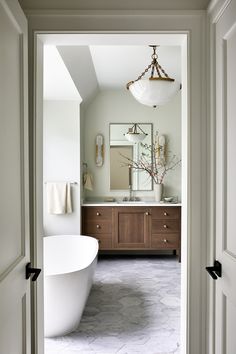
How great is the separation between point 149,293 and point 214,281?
221 centimetres

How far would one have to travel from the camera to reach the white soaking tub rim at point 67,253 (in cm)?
375

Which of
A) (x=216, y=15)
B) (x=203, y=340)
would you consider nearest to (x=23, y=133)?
Result: (x=216, y=15)

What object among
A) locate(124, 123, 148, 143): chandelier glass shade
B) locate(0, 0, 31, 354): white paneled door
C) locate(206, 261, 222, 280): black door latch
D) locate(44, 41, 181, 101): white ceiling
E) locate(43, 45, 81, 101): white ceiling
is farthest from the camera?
locate(124, 123, 148, 143): chandelier glass shade

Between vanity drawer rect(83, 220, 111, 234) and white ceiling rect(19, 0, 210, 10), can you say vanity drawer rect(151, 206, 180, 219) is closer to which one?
vanity drawer rect(83, 220, 111, 234)

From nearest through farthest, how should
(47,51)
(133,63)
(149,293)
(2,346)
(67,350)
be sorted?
(2,346) → (67,350) → (47,51) → (149,293) → (133,63)

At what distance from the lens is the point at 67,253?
3.90m

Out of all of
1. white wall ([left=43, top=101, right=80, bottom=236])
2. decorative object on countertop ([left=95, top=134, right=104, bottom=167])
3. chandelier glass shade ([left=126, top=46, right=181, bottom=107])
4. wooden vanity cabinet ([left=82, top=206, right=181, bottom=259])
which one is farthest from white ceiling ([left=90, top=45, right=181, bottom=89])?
wooden vanity cabinet ([left=82, top=206, right=181, bottom=259])

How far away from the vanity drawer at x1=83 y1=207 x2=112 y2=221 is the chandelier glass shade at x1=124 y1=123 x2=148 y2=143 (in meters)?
1.17

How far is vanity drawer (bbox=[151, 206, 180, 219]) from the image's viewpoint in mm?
4723

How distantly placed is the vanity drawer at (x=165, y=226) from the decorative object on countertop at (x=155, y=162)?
0.74 metres

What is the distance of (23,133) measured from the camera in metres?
1.37

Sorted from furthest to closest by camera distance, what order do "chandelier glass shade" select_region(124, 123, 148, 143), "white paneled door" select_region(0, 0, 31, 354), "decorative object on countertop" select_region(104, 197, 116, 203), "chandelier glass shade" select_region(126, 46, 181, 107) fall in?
1. "decorative object on countertop" select_region(104, 197, 116, 203)
2. "chandelier glass shade" select_region(124, 123, 148, 143)
3. "chandelier glass shade" select_region(126, 46, 181, 107)
4. "white paneled door" select_region(0, 0, 31, 354)

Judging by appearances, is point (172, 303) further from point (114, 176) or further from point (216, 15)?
point (216, 15)

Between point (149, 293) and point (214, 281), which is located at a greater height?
point (214, 281)
